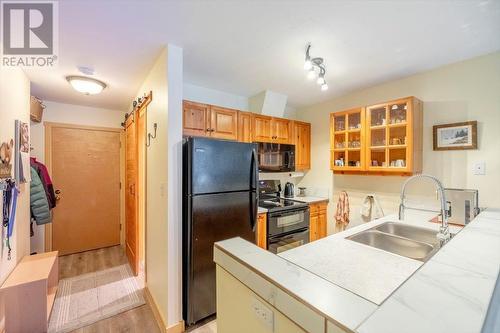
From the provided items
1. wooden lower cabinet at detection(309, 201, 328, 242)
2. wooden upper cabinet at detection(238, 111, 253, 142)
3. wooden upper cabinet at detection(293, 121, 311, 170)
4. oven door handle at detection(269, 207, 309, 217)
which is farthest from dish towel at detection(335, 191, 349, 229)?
wooden upper cabinet at detection(238, 111, 253, 142)

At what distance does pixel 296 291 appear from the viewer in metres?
0.64

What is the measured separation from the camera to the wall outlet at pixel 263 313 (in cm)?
74

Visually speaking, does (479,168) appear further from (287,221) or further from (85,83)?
(85,83)

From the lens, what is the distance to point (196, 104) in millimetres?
2416

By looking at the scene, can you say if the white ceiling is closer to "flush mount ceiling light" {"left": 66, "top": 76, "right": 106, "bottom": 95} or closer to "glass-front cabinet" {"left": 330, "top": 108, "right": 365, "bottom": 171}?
"flush mount ceiling light" {"left": 66, "top": 76, "right": 106, "bottom": 95}

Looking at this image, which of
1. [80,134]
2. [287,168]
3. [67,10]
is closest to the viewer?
[67,10]

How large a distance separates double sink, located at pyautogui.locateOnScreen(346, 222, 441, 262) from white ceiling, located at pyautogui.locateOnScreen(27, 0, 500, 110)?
1.52 meters

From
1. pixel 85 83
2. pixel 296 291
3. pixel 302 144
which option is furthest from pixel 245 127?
pixel 296 291

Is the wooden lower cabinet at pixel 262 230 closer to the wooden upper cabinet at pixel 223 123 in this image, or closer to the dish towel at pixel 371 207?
the wooden upper cabinet at pixel 223 123

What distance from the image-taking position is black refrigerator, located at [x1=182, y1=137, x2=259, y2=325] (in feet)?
6.11

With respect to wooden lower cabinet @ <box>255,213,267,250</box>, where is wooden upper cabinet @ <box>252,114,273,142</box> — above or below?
above

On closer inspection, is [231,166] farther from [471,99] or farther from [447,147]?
[471,99]

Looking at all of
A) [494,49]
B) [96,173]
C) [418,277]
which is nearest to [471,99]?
[494,49]

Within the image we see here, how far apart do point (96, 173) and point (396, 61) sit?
175 inches
